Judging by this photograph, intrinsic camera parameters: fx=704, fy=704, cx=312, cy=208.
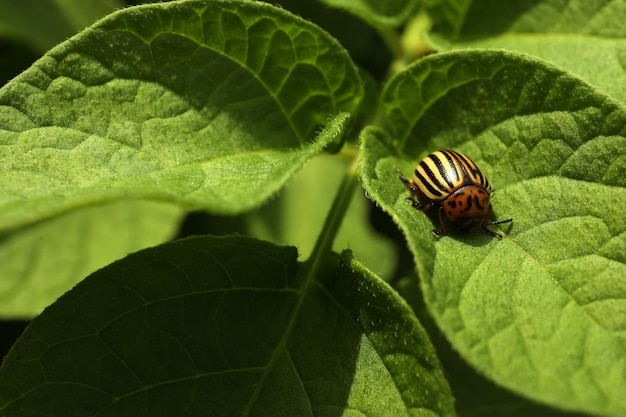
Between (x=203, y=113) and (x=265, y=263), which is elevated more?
(x=203, y=113)

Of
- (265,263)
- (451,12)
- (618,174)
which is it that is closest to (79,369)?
(265,263)

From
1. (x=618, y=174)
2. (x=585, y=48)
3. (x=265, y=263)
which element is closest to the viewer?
(x=618, y=174)

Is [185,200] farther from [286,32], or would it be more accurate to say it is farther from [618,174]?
[618,174]

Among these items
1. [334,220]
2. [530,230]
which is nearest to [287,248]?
[334,220]

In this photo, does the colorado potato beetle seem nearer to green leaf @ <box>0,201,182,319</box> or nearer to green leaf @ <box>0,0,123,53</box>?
green leaf @ <box>0,201,182,319</box>

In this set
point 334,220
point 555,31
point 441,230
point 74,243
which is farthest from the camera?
point 74,243

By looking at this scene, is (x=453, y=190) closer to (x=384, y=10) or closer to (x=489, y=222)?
(x=489, y=222)

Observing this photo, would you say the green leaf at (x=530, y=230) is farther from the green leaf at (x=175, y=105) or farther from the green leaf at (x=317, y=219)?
the green leaf at (x=317, y=219)
